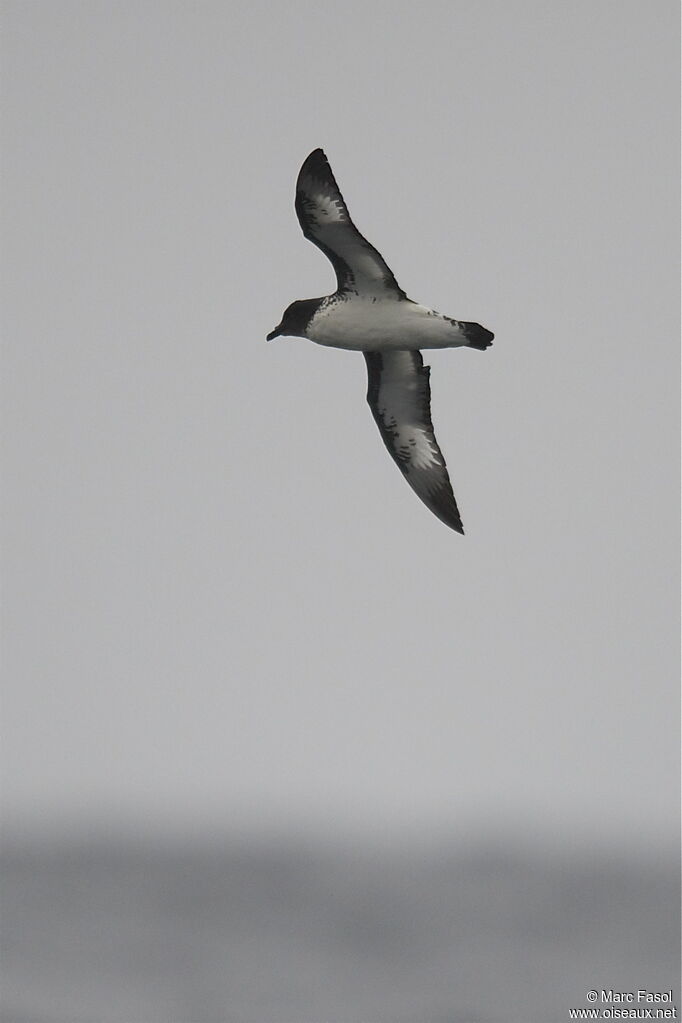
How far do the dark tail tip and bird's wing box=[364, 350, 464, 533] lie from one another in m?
2.57

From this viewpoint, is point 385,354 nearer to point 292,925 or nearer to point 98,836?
point 292,925

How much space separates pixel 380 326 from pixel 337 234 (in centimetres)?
137

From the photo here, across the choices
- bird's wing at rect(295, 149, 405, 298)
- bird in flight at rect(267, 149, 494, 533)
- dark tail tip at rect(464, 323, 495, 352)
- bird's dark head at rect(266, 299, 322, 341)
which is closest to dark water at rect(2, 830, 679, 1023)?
bird's dark head at rect(266, 299, 322, 341)

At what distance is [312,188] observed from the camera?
23094 millimetres

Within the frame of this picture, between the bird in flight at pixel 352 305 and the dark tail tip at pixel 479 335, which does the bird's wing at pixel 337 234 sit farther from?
the dark tail tip at pixel 479 335

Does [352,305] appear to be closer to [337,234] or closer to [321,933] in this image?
Answer: [337,234]

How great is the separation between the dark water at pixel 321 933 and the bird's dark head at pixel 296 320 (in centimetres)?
7951

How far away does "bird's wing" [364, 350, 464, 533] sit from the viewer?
25453 millimetres

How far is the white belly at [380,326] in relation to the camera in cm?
2308

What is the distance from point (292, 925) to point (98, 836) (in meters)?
34.7

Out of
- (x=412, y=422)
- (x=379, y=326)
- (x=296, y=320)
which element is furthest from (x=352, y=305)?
(x=412, y=422)

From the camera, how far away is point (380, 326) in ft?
76.6

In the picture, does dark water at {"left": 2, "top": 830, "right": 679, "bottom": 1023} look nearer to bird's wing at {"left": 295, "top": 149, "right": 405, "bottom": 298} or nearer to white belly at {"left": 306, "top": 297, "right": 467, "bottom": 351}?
white belly at {"left": 306, "top": 297, "right": 467, "bottom": 351}

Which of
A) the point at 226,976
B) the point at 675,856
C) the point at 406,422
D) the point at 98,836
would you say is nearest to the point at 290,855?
the point at 98,836
